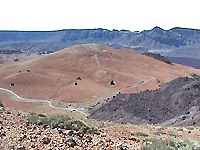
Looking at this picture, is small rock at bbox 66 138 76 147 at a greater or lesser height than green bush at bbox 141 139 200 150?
lesser

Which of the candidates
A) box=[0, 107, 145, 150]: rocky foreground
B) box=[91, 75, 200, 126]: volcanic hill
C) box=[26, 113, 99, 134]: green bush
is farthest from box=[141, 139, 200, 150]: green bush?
box=[91, 75, 200, 126]: volcanic hill

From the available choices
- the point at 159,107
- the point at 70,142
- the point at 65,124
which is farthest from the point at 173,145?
the point at 159,107

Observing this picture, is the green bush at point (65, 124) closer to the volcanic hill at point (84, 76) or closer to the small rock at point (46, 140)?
the small rock at point (46, 140)

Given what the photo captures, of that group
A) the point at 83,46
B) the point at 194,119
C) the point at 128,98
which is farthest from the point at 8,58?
the point at 194,119

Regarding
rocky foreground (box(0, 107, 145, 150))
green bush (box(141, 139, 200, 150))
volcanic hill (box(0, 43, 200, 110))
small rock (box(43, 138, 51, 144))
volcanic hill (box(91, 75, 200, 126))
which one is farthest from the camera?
volcanic hill (box(0, 43, 200, 110))

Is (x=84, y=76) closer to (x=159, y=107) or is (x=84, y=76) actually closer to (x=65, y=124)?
(x=159, y=107)

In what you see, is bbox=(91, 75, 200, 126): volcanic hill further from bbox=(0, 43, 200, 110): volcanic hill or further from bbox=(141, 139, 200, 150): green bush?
bbox=(141, 139, 200, 150): green bush

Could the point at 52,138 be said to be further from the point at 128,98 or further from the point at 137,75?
the point at 137,75

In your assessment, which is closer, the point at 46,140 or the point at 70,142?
the point at 70,142
